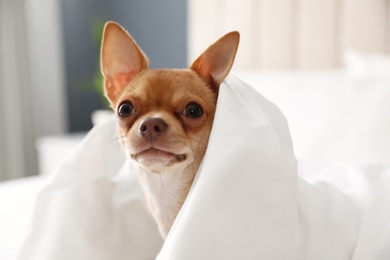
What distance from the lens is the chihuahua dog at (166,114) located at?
0.85 metres

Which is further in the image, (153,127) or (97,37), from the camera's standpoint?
(97,37)

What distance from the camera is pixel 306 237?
0.80m

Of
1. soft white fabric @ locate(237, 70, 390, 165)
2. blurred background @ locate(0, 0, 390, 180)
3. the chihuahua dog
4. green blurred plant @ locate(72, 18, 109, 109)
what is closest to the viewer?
the chihuahua dog

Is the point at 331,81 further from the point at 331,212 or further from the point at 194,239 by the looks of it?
the point at 194,239

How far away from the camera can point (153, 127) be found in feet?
2.69

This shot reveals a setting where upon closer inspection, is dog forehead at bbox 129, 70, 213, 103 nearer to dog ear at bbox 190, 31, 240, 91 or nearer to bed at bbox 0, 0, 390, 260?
dog ear at bbox 190, 31, 240, 91

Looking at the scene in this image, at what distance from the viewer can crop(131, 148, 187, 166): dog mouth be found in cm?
85

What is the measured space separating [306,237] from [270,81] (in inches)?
42.3

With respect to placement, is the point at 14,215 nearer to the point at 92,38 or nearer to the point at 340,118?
the point at 340,118

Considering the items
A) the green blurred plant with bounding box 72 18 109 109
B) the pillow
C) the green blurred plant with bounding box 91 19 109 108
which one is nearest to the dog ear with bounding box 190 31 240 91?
the pillow

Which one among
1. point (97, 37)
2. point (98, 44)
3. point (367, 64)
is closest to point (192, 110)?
point (367, 64)

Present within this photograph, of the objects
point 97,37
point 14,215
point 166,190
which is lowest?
point 14,215

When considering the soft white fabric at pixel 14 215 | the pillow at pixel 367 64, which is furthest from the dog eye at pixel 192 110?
the pillow at pixel 367 64

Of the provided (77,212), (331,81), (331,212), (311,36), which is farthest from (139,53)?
(311,36)
